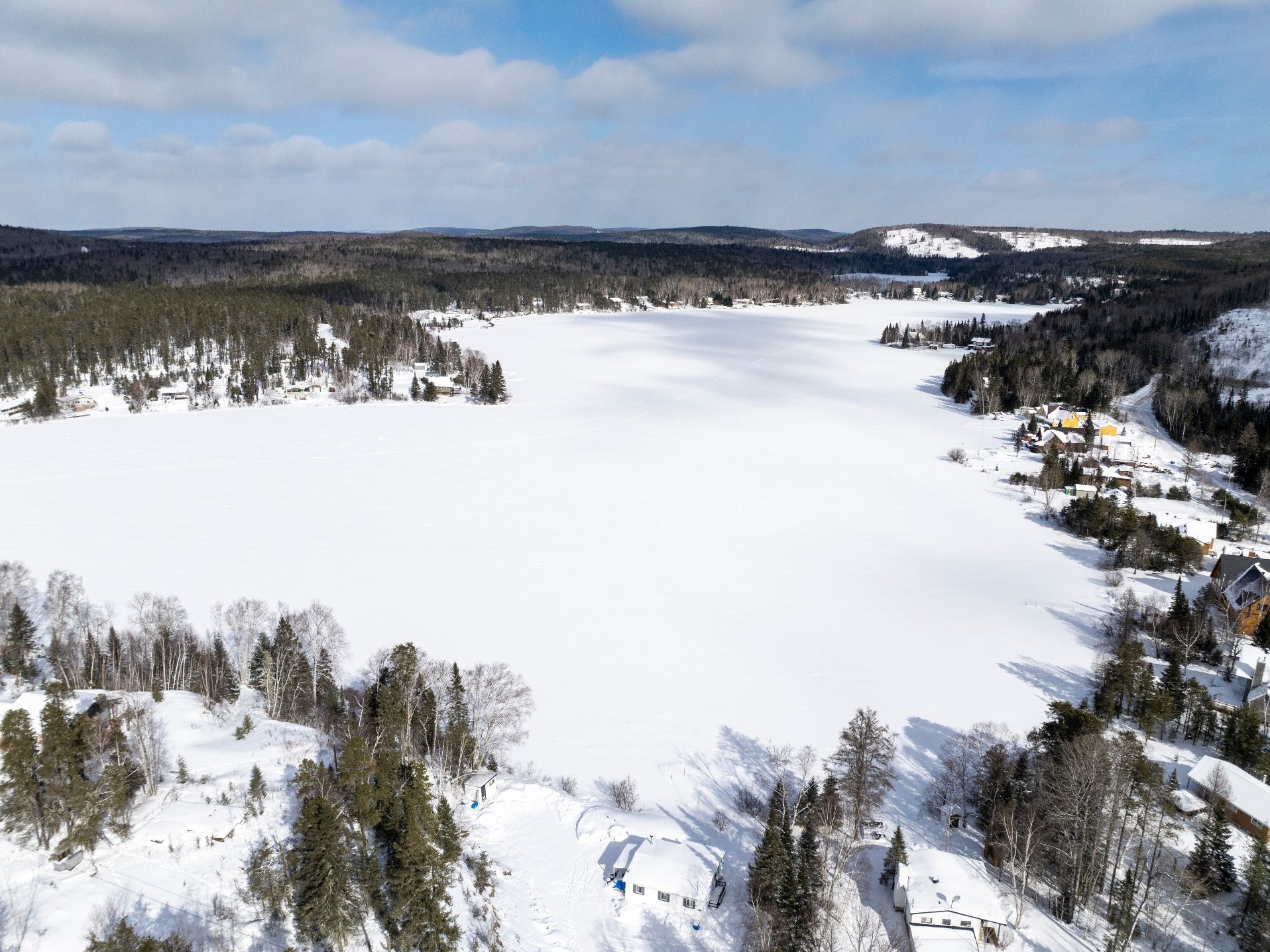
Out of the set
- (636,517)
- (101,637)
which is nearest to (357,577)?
(101,637)

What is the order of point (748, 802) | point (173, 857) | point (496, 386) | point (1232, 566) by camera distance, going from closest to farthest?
point (173, 857), point (748, 802), point (1232, 566), point (496, 386)

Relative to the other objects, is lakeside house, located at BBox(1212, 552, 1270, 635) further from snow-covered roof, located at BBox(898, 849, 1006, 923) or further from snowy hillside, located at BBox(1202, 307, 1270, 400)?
snowy hillside, located at BBox(1202, 307, 1270, 400)

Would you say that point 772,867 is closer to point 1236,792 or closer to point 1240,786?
point 1236,792

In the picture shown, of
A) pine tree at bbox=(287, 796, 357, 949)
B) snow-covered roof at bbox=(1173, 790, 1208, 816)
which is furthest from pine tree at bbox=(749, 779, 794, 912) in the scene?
snow-covered roof at bbox=(1173, 790, 1208, 816)

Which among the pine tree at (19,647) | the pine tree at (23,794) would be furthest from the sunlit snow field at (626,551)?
the pine tree at (23,794)

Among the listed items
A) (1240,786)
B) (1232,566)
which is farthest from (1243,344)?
(1240,786)

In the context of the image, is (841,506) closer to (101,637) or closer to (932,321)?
(101,637)
